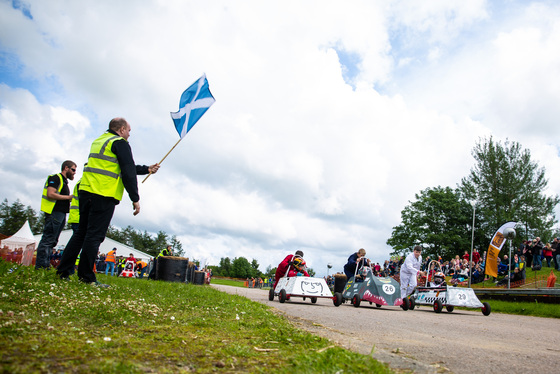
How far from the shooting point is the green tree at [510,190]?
45500 mm

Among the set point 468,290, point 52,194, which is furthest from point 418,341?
point 468,290

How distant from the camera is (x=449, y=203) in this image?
58781 mm

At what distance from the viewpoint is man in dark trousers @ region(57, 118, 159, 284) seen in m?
6.01

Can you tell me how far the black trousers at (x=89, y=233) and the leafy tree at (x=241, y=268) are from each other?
536ft

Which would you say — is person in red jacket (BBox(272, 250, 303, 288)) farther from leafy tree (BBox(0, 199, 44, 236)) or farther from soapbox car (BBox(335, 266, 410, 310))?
leafy tree (BBox(0, 199, 44, 236))

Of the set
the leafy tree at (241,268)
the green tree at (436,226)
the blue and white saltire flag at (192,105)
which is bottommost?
the leafy tree at (241,268)

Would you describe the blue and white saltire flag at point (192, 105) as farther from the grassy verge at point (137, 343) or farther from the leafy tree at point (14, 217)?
the leafy tree at point (14, 217)

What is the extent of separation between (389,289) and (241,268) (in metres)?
163

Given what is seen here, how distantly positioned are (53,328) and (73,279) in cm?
359

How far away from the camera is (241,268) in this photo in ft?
562

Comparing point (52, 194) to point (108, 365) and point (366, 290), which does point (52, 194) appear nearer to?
point (108, 365)

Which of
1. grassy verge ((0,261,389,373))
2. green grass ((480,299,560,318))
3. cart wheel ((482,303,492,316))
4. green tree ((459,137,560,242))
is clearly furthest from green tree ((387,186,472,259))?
grassy verge ((0,261,389,373))

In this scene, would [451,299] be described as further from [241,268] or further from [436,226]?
[241,268]

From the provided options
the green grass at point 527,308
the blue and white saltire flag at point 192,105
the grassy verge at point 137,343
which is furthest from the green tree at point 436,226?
the grassy verge at point 137,343
